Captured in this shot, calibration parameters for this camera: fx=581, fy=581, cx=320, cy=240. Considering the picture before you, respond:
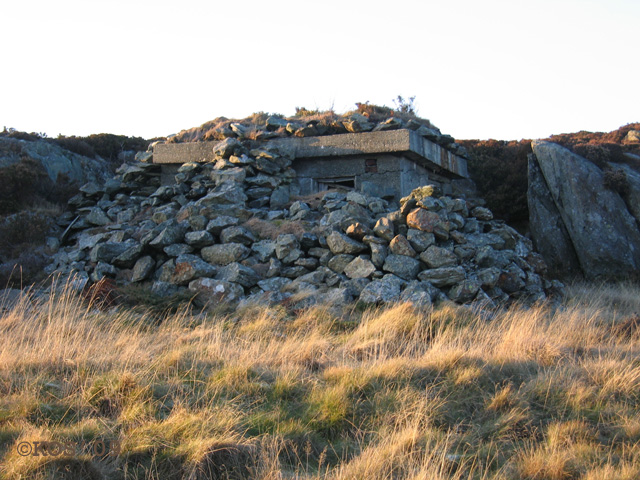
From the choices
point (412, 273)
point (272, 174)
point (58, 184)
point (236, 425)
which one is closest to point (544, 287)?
point (412, 273)

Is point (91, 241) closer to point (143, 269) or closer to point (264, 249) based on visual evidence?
point (143, 269)

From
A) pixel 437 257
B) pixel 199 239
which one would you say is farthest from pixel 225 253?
pixel 437 257

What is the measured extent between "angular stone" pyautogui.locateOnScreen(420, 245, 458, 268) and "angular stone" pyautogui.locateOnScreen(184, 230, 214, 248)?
3.31 m

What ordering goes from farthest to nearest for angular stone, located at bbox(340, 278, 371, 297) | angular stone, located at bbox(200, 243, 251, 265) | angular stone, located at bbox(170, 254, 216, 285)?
angular stone, located at bbox(200, 243, 251, 265)
angular stone, located at bbox(170, 254, 216, 285)
angular stone, located at bbox(340, 278, 371, 297)

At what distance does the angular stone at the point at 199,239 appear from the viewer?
906 centimetres

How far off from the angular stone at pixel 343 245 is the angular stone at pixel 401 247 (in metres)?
0.43

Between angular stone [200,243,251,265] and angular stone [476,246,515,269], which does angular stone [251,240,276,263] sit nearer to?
angular stone [200,243,251,265]

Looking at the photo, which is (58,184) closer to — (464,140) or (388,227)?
(388,227)

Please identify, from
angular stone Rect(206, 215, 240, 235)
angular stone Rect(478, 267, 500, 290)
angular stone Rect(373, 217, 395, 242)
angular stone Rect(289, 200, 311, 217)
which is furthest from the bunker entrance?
angular stone Rect(478, 267, 500, 290)

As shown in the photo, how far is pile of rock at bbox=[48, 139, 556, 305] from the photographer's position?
323 inches

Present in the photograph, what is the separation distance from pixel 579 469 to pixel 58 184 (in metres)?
12.1

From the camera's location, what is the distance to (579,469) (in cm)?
392

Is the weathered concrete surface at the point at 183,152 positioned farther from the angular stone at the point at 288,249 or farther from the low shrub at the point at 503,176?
the low shrub at the point at 503,176

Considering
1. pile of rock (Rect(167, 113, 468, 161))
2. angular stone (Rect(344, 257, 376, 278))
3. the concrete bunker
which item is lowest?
angular stone (Rect(344, 257, 376, 278))
